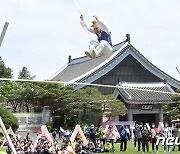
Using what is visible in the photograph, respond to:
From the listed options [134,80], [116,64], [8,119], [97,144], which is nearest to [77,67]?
[134,80]

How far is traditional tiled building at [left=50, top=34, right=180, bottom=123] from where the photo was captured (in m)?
28.1

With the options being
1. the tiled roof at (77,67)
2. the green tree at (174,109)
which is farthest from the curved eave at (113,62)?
the green tree at (174,109)

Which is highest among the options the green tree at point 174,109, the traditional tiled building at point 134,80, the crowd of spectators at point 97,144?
the traditional tiled building at point 134,80

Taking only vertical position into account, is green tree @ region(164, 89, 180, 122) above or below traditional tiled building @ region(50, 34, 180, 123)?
below

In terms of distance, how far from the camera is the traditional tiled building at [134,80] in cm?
2809

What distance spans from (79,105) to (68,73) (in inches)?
417

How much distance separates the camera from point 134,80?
30.7 meters

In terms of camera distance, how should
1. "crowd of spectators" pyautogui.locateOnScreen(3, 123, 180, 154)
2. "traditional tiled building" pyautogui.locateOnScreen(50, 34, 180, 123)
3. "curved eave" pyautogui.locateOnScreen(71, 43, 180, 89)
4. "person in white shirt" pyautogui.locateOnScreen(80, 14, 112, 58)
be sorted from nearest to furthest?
"person in white shirt" pyautogui.locateOnScreen(80, 14, 112, 58) < "crowd of spectators" pyautogui.locateOnScreen(3, 123, 180, 154) < "traditional tiled building" pyautogui.locateOnScreen(50, 34, 180, 123) < "curved eave" pyautogui.locateOnScreen(71, 43, 180, 89)

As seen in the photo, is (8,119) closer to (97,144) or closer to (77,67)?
(97,144)

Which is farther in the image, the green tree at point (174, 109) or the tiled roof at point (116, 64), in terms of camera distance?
the tiled roof at point (116, 64)

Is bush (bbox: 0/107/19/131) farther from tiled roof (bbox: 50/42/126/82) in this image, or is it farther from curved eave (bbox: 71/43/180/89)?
tiled roof (bbox: 50/42/126/82)

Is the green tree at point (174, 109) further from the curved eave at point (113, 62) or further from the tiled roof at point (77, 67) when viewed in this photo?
the tiled roof at point (77, 67)

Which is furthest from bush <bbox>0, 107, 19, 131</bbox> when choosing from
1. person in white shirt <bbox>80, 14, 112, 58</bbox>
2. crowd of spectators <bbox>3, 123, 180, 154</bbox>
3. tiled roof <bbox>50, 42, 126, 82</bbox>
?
person in white shirt <bbox>80, 14, 112, 58</bbox>

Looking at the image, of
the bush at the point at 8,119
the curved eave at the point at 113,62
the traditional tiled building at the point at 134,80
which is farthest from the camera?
the curved eave at the point at 113,62
